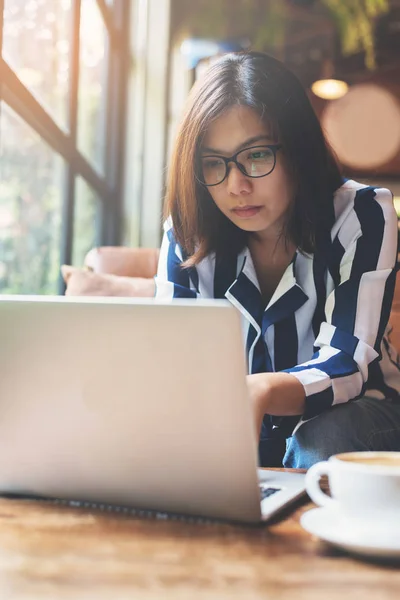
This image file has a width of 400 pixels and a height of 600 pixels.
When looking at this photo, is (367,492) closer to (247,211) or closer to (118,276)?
(247,211)

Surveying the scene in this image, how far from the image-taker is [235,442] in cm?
66

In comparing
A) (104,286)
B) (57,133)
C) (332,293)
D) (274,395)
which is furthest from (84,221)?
(274,395)

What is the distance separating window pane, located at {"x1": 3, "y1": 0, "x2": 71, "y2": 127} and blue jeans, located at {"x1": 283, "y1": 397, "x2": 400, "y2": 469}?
1.48 metres

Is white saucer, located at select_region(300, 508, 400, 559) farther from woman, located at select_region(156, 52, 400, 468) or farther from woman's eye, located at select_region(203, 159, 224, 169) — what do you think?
woman's eye, located at select_region(203, 159, 224, 169)

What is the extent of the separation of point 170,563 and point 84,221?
9.90ft

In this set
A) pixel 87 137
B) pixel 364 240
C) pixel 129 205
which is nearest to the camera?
pixel 364 240

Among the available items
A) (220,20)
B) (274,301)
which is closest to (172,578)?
(274,301)

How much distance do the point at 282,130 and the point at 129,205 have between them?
2.93m

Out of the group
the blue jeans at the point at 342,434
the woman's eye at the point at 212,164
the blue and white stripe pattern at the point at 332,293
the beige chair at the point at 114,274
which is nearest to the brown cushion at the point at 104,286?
the beige chair at the point at 114,274

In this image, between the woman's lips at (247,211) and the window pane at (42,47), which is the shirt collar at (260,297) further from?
the window pane at (42,47)

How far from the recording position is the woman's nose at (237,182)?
4.33 feet

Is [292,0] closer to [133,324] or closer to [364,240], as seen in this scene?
[364,240]

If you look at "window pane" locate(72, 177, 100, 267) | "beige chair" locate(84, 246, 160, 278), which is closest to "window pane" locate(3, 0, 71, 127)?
"window pane" locate(72, 177, 100, 267)

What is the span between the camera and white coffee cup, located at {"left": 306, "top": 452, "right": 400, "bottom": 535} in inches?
23.7
